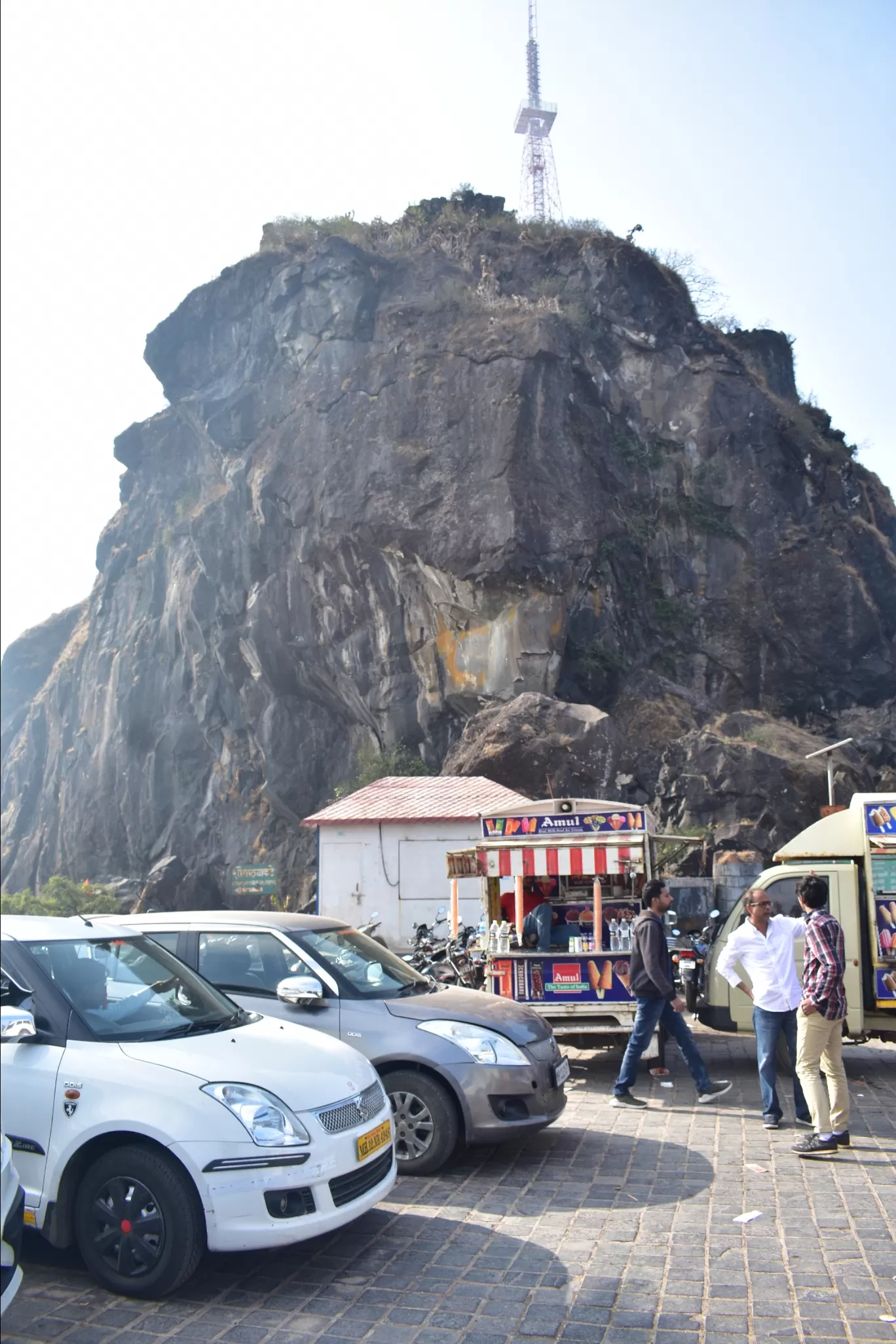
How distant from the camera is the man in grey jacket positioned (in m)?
8.36

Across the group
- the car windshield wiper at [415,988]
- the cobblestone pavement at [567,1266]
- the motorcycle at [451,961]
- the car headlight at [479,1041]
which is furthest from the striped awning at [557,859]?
the car headlight at [479,1041]

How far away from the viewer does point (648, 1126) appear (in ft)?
25.8

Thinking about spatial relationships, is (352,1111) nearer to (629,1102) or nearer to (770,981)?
(770,981)

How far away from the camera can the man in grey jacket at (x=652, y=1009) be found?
8359mm

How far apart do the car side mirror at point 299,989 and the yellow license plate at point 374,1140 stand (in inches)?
43.6

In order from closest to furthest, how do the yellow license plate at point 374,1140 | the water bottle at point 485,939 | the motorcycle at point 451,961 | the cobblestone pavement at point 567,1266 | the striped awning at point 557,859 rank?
the cobblestone pavement at point 567,1266, the yellow license plate at point 374,1140, the striped awning at point 557,859, the water bottle at point 485,939, the motorcycle at point 451,961

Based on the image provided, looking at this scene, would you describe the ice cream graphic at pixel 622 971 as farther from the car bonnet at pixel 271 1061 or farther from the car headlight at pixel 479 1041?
the car bonnet at pixel 271 1061

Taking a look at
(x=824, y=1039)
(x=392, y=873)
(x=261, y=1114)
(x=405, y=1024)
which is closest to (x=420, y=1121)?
(x=405, y=1024)

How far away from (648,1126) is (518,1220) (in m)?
2.42

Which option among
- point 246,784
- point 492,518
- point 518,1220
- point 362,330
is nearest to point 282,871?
point 246,784

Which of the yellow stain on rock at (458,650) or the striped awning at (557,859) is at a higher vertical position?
the yellow stain on rock at (458,650)

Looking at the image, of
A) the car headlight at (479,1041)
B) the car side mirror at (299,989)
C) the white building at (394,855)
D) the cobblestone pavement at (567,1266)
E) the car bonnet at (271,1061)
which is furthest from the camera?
the white building at (394,855)

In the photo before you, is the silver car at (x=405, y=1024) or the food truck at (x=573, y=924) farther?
the food truck at (x=573, y=924)

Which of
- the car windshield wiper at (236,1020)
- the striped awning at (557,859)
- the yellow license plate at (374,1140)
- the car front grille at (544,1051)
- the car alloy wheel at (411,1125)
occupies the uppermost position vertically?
the striped awning at (557,859)
